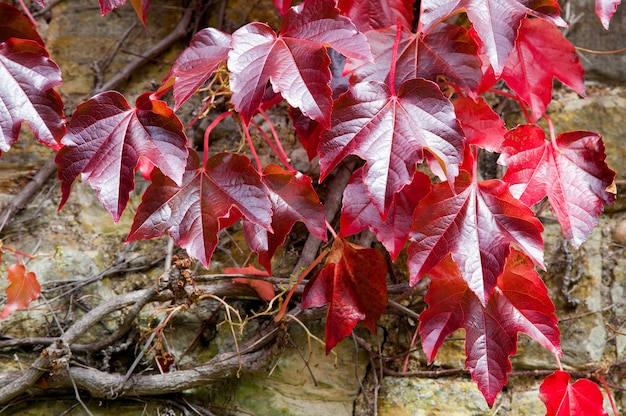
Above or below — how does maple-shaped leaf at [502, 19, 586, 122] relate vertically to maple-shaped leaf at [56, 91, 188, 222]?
above

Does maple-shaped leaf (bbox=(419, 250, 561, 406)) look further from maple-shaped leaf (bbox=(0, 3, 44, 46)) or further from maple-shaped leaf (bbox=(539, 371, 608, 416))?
maple-shaped leaf (bbox=(0, 3, 44, 46))

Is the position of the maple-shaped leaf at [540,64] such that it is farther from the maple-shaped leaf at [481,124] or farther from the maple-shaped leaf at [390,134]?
the maple-shaped leaf at [390,134]

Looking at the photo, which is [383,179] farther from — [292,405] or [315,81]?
[292,405]

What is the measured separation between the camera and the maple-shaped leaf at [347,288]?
1.22 metres

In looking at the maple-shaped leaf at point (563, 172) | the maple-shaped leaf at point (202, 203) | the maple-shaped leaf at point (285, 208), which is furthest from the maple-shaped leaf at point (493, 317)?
the maple-shaped leaf at point (202, 203)

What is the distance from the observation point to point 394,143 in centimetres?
98

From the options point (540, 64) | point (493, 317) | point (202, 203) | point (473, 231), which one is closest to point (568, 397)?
point (493, 317)

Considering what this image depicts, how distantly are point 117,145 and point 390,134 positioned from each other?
17.9 inches

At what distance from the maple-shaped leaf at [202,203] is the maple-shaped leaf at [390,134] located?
15 cm

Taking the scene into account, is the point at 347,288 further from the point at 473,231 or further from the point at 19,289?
the point at 19,289

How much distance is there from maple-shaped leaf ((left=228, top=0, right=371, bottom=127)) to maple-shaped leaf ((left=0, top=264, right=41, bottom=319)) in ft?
2.29

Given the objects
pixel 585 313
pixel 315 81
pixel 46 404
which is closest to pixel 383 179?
pixel 315 81

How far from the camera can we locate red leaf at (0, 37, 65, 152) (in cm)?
106

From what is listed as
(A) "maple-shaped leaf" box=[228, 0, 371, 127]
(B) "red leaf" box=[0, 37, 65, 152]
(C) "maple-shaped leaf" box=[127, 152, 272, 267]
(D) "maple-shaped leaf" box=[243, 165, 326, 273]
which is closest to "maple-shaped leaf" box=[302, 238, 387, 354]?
(D) "maple-shaped leaf" box=[243, 165, 326, 273]
